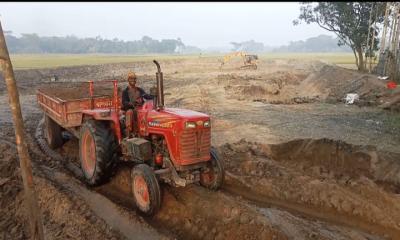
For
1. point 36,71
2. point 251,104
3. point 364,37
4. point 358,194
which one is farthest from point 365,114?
point 36,71

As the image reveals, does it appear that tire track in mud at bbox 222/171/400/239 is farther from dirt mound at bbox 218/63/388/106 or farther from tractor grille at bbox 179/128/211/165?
dirt mound at bbox 218/63/388/106

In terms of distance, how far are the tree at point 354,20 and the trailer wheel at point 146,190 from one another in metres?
19.2

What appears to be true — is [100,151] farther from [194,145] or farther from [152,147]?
[194,145]

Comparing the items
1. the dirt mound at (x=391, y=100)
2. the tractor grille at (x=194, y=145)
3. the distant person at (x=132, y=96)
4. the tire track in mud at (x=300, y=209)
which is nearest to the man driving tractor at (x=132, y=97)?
the distant person at (x=132, y=96)

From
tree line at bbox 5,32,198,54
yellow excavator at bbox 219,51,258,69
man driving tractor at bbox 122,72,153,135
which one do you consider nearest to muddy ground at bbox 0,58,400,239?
man driving tractor at bbox 122,72,153,135

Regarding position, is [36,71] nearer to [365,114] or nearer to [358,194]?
[365,114]

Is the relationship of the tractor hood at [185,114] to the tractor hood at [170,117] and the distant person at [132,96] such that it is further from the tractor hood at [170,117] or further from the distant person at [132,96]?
the distant person at [132,96]

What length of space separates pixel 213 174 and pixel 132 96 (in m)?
1.89

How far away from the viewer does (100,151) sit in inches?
261

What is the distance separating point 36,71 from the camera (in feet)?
96.6

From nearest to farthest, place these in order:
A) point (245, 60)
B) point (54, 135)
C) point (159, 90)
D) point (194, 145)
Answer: point (194, 145) → point (159, 90) → point (54, 135) → point (245, 60)

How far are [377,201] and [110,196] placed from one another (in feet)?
14.0

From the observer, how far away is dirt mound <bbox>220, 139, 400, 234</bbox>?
603 cm

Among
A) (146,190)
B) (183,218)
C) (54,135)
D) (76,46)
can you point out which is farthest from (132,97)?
(76,46)
